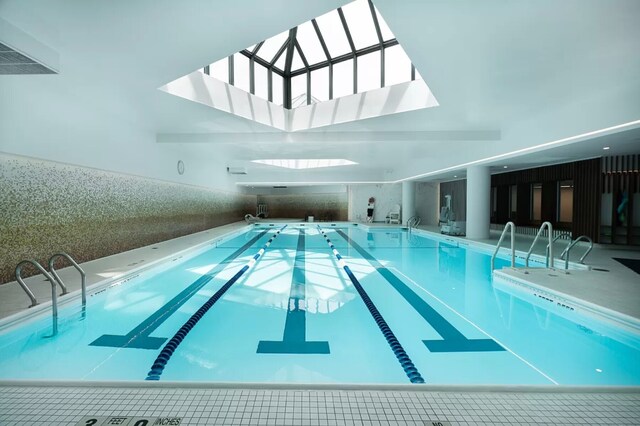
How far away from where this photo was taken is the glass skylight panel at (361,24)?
8197 millimetres

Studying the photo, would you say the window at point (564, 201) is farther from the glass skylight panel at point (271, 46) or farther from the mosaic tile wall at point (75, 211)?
the mosaic tile wall at point (75, 211)

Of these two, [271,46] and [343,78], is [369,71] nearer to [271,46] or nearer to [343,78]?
[343,78]

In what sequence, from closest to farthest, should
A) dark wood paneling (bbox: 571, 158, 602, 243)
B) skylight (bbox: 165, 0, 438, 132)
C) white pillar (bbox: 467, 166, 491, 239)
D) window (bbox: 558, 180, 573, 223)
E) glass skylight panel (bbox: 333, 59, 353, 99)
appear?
skylight (bbox: 165, 0, 438, 132)
dark wood paneling (bbox: 571, 158, 602, 243)
glass skylight panel (bbox: 333, 59, 353, 99)
white pillar (bbox: 467, 166, 491, 239)
window (bbox: 558, 180, 573, 223)

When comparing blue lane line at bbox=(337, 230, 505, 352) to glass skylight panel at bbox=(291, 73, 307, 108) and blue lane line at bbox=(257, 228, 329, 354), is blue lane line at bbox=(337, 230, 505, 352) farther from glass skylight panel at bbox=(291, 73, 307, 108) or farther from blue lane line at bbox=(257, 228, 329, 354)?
glass skylight panel at bbox=(291, 73, 307, 108)

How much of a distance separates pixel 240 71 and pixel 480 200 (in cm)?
767

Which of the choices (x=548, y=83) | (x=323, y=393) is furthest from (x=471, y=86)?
(x=323, y=393)

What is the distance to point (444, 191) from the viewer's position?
17.6 metres

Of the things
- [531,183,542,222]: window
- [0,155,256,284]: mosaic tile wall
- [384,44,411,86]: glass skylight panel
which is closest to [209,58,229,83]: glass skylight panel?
[0,155,256,284]: mosaic tile wall

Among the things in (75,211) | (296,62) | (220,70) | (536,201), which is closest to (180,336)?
(75,211)

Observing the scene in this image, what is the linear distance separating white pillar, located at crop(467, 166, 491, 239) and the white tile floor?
330 inches

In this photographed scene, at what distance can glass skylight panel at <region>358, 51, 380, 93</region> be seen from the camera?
8.56m

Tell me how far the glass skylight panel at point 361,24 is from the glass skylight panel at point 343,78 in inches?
23.4

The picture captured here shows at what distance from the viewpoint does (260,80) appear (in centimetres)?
923

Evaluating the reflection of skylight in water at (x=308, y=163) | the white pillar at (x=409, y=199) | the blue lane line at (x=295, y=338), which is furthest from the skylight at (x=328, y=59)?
the white pillar at (x=409, y=199)
